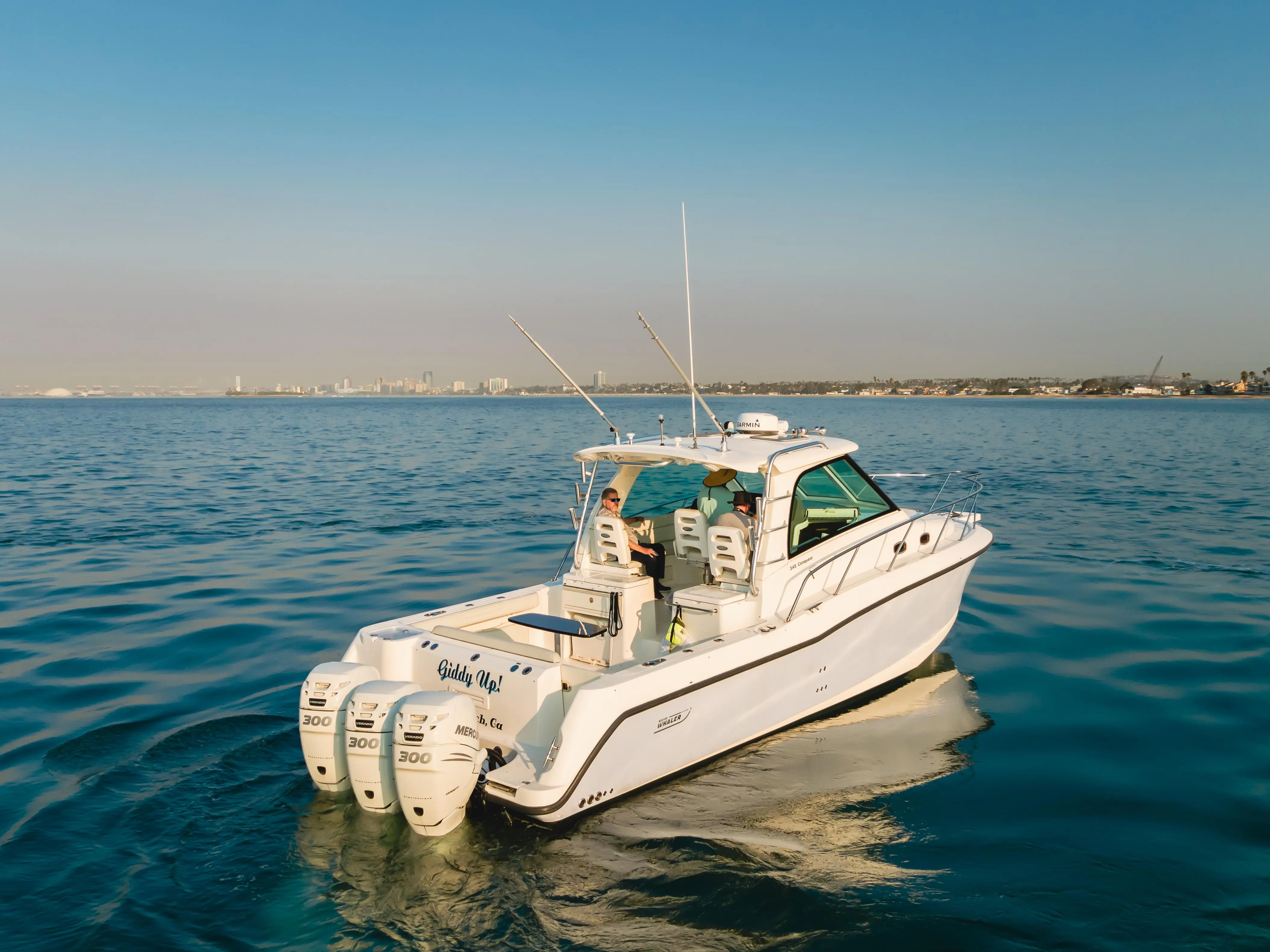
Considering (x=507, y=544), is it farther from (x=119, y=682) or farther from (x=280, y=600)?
(x=119, y=682)

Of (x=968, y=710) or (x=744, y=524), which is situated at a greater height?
(x=744, y=524)

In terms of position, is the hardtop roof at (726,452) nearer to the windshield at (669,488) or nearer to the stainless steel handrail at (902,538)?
the windshield at (669,488)

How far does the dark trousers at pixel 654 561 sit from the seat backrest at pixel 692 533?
0.97 ft

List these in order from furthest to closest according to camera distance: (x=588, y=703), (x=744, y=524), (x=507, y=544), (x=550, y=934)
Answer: (x=507, y=544) < (x=744, y=524) < (x=588, y=703) < (x=550, y=934)

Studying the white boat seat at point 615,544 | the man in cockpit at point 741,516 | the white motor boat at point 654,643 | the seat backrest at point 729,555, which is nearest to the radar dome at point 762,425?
the white motor boat at point 654,643

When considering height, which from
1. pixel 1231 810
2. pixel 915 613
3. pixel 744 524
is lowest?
pixel 1231 810

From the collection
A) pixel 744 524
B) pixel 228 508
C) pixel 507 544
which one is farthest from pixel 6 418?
pixel 744 524

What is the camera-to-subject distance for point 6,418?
87188 millimetres

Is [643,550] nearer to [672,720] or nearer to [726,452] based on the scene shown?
[726,452]

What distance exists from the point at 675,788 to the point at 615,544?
2178 millimetres

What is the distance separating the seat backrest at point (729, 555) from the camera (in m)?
6.63

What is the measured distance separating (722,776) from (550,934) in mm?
2109

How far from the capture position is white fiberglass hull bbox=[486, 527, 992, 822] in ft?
16.4

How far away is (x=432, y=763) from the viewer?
4645 mm
